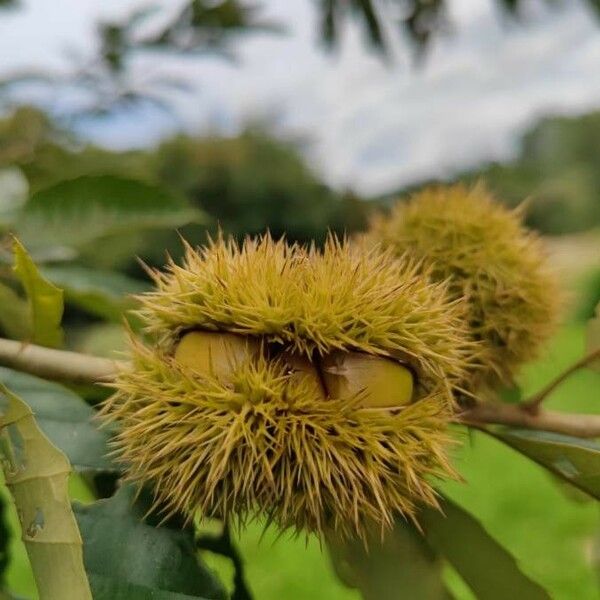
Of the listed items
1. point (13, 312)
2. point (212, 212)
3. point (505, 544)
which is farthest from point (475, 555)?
point (212, 212)

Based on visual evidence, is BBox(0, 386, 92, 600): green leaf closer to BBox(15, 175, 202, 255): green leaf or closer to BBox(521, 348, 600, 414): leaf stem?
BBox(521, 348, 600, 414): leaf stem

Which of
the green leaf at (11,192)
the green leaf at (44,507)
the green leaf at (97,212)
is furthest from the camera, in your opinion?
the green leaf at (11,192)

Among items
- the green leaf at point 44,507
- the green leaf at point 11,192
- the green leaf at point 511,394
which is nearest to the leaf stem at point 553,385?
the green leaf at point 511,394

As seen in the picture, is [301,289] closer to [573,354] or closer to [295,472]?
[295,472]

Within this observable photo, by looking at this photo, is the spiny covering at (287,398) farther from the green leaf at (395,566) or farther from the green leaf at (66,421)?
the green leaf at (395,566)

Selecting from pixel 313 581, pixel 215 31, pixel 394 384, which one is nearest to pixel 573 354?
pixel 313 581

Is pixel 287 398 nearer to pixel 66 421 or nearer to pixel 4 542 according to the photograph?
pixel 66 421
